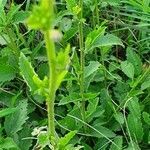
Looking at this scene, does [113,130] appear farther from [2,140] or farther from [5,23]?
[5,23]

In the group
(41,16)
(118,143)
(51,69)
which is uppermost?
(41,16)

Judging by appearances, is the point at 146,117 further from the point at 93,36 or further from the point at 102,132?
the point at 93,36

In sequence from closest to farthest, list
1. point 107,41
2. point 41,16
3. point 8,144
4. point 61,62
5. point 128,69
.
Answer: point 41,16, point 61,62, point 8,144, point 107,41, point 128,69

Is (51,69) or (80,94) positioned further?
(80,94)

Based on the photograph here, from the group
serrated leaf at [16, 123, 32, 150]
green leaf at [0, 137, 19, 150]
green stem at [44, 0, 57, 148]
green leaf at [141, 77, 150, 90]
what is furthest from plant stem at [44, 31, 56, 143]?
green leaf at [141, 77, 150, 90]

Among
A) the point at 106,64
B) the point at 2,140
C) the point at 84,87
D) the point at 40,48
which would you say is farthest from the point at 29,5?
the point at 2,140

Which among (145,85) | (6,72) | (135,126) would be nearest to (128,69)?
(145,85)

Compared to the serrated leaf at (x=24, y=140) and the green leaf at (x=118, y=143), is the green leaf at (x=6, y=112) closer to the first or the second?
the serrated leaf at (x=24, y=140)

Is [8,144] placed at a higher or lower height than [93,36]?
lower
